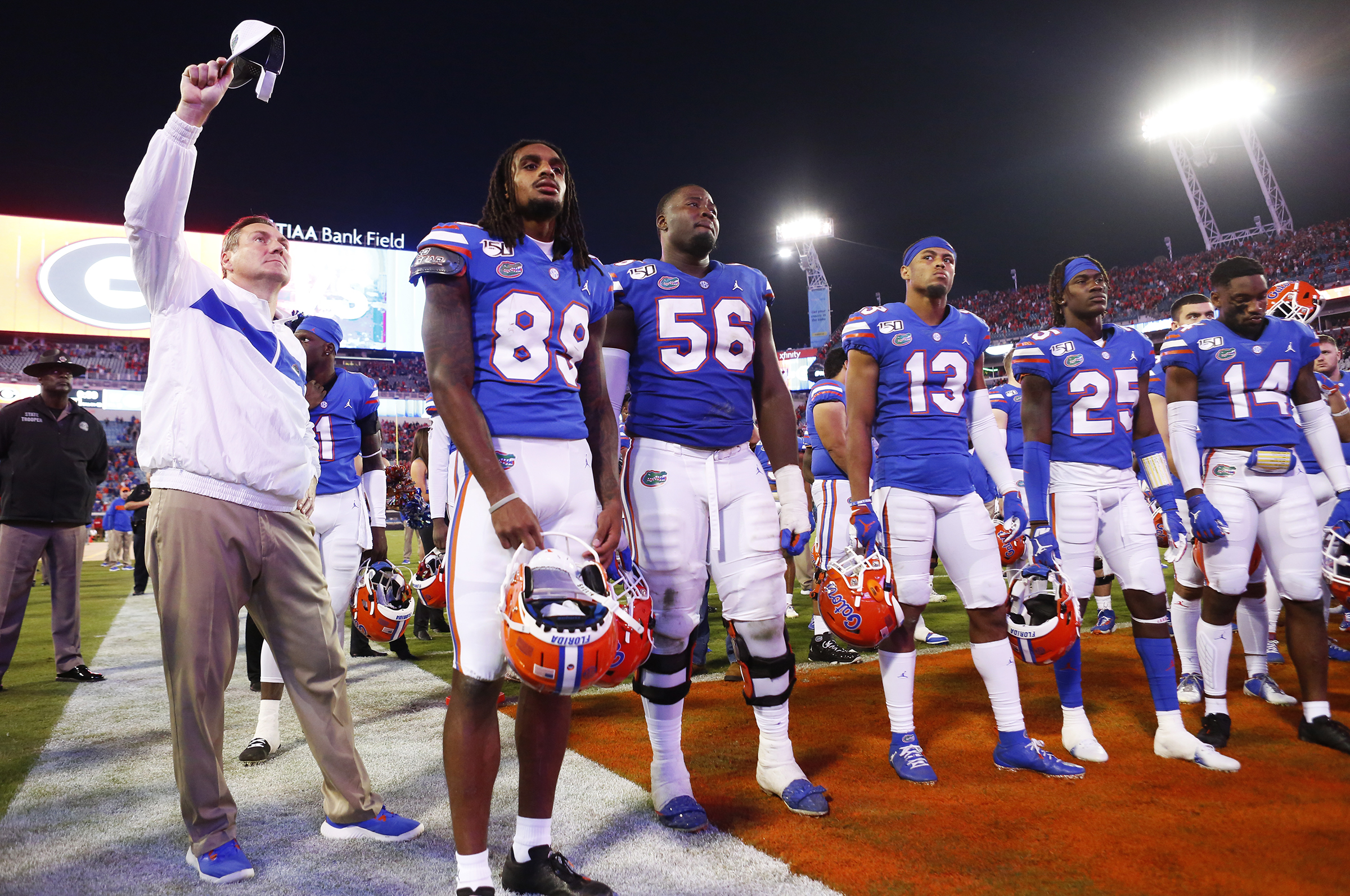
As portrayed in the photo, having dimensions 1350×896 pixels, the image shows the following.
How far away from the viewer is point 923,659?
6.09m

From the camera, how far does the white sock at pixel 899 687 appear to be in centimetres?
367

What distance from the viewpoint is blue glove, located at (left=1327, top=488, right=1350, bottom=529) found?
14.5 feet

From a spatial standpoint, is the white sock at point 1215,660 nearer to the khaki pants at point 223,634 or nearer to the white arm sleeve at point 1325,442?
the white arm sleeve at point 1325,442

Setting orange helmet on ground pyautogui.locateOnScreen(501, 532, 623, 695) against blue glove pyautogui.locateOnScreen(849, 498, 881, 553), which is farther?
blue glove pyautogui.locateOnScreen(849, 498, 881, 553)

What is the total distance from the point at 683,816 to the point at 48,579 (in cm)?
613

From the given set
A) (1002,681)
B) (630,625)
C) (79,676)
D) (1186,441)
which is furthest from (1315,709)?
(79,676)

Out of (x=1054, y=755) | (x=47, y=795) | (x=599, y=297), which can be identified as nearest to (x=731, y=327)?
(x=599, y=297)

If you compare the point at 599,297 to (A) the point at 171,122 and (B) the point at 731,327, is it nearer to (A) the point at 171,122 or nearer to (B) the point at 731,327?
(B) the point at 731,327

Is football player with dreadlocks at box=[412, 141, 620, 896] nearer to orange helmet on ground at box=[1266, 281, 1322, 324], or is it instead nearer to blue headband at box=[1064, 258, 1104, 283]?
blue headband at box=[1064, 258, 1104, 283]

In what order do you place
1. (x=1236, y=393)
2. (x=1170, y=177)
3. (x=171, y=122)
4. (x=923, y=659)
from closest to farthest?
(x=171, y=122) → (x=1236, y=393) → (x=923, y=659) → (x=1170, y=177)

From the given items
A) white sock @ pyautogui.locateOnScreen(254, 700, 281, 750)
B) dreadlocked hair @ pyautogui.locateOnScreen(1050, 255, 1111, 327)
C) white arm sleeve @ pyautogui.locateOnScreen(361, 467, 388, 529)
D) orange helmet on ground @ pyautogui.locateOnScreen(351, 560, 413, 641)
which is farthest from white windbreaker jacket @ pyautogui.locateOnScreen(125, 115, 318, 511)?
dreadlocked hair @ pyautogui.locateOnScreen(1050, 255, 1111, 327)

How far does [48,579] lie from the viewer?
6.41 metres

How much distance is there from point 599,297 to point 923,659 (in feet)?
14.6

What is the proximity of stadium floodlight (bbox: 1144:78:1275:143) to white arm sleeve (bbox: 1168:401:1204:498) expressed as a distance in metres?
35.5
